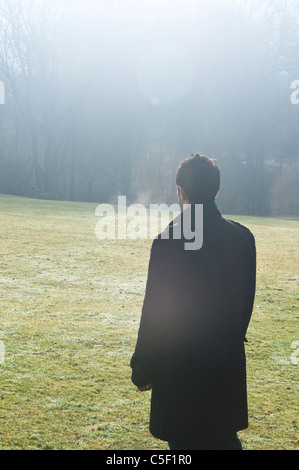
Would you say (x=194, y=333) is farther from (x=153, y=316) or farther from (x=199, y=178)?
(x=199, y=178)

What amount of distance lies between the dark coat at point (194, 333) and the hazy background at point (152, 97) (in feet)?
124

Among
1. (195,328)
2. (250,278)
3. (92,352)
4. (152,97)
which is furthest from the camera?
(152,97)

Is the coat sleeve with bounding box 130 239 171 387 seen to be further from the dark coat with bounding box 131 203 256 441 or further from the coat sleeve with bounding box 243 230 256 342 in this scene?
the coat sleeve with bounding box 243 230 256 342

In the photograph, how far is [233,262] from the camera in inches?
105

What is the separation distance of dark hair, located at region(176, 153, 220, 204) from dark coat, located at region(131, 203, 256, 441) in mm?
69

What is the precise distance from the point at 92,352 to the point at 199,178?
3.71 meters

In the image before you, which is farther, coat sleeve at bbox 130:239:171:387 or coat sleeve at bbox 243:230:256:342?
coat sleeve at bbox 243:230:256:342

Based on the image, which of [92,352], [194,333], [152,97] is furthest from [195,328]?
[152,97]

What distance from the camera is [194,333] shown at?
259 cm

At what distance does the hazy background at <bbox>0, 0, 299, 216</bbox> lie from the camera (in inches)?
1563

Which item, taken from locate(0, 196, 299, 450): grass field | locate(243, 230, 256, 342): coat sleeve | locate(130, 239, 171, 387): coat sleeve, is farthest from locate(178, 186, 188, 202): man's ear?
locate(0, 196, 299, 450): grass field
